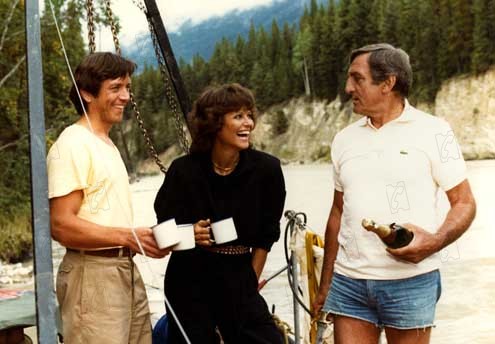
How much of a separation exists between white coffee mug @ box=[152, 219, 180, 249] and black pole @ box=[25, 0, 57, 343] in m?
0.28

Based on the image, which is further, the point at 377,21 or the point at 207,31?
the point at 207,31

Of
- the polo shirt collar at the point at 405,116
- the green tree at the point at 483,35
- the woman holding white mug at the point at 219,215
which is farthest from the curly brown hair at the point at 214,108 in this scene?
the green tree at the point at 483,35

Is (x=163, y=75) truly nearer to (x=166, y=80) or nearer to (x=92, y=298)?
(x=166, y=80)

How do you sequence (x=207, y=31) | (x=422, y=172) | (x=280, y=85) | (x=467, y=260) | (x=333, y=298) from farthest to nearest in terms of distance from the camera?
(x=207, y=31) < (x=280, y=85) < (x=467, y=260) < (x=333, y=298) < (x=422, y=172)

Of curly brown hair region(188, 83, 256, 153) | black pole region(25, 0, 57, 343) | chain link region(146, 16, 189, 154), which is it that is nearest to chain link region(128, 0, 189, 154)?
chain link region(146, 16, 189, 154)

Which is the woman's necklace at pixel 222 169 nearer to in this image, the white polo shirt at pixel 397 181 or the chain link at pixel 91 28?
the white polo shirt at pixel 397 181

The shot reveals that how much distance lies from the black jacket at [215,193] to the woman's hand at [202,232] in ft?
0.14

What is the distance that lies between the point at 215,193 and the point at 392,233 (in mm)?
486

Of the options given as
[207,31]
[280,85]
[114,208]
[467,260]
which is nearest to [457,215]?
[114,208]

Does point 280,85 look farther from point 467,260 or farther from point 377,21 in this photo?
point 467,260

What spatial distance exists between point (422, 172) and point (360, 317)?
0.42 meters

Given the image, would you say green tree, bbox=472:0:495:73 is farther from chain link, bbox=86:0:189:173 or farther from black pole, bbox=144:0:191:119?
black pole, bbox=144:0:191:119

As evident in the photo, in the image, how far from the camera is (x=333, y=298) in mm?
2178

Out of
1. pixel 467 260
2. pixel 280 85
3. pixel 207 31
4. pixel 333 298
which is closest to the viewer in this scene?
pixel 333 298
